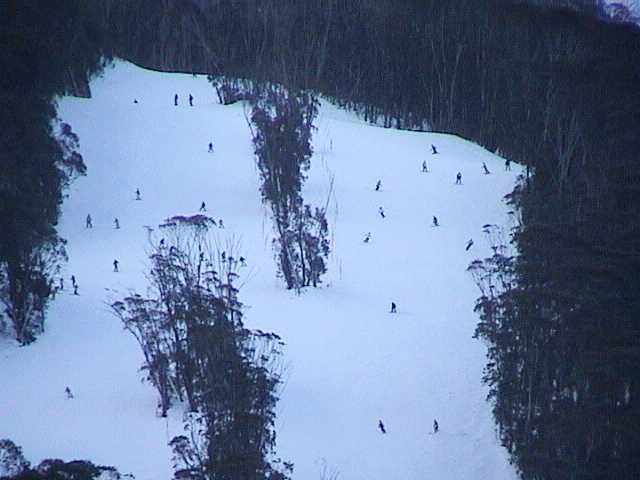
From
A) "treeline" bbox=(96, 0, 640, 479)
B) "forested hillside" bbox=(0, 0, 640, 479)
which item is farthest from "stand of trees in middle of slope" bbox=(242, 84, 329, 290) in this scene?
"forested hillside" bbox=(0, 0, 640, 479)

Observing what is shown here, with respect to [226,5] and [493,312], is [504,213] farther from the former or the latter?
[226,5]

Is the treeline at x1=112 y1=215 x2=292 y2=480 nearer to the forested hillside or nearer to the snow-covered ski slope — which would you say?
the snow-covered ski slope

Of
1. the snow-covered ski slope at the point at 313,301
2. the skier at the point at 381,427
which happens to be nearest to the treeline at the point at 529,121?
the snow-covered ski slope at the point at 313,301

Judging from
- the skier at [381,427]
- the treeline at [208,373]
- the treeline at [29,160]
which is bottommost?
the skier at [381,427]

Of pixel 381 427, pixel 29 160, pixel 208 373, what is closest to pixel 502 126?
pixel 29 160

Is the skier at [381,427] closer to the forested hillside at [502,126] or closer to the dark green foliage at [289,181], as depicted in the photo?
the forested hillside at [502,126]

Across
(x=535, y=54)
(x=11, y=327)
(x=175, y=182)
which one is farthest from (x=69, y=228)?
(x=535, y=54)
